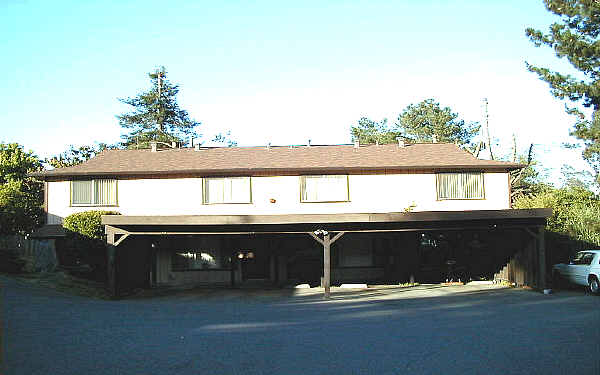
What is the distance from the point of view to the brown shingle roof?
73.1ft

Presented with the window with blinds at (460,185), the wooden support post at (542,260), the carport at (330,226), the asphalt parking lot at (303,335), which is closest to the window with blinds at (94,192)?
the carport at (330,226)

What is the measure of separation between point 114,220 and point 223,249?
6.98m

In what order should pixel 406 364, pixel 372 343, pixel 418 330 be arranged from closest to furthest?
pixel 406 364 → pixel 372 343 → pixel 418 330

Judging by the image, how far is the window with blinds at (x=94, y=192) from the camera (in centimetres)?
2253

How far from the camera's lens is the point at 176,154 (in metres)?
25.4

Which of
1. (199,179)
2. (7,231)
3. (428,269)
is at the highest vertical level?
(199,179)

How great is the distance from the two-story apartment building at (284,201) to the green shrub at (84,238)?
96 cm

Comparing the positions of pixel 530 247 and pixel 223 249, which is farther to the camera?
pixel 223 249

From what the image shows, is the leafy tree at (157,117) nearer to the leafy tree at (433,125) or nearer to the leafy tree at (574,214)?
the leafy tree at (433,125)

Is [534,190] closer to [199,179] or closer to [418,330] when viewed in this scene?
[199,179]

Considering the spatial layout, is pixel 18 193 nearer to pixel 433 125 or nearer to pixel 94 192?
pixel 94 192

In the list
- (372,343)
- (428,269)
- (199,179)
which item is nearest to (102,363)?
(372,343)

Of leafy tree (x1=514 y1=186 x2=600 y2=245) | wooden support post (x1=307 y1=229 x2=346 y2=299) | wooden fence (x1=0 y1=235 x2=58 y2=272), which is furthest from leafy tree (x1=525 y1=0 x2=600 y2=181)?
wooden fence (x1=0 y1=235 x2=58 y2=272)

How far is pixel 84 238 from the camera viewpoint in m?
20.1
